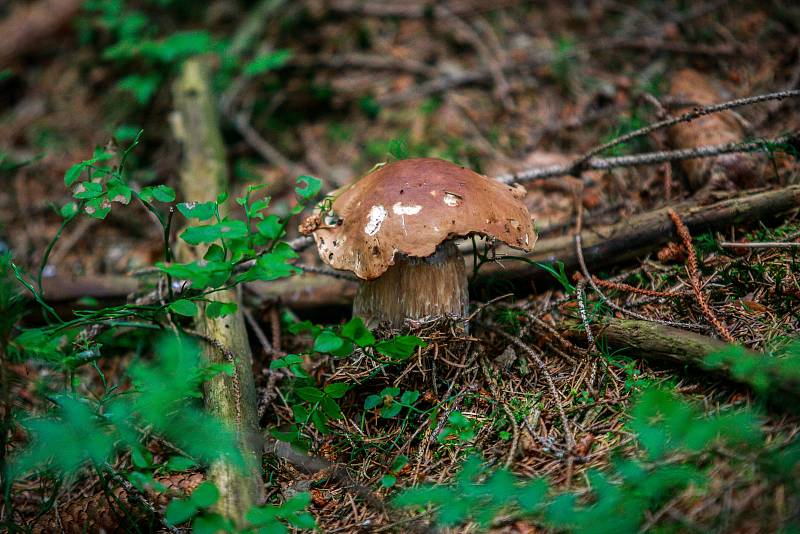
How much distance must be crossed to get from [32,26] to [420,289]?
5464mm

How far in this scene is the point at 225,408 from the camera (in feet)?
7.35

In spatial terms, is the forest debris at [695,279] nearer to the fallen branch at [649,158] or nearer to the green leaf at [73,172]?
the fallen branch at [649,158]

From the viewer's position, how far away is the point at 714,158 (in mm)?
2916

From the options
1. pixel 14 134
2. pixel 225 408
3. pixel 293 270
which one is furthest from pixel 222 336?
pixel 14 134

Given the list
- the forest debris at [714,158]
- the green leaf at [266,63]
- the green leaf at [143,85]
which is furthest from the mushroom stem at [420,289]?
the green leaf at [143,85]

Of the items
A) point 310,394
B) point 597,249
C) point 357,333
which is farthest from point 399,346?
point 597,249

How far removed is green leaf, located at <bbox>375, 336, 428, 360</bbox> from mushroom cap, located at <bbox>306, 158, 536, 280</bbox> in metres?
0.27

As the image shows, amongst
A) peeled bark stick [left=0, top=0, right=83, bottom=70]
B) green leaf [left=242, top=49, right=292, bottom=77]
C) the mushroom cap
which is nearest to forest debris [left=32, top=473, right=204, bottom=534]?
the mushroom cap

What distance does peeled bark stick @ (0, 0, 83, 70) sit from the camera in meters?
5.45

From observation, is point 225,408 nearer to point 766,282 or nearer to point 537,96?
point 766,282

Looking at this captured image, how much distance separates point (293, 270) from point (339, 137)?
2880 mm

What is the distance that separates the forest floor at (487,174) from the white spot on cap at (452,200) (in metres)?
0.52

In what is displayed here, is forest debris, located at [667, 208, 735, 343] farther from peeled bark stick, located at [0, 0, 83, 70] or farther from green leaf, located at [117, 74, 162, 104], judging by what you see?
peeled bark stick, located at [0, 0, 83, 70]

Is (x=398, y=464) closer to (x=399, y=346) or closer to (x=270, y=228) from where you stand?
(x=399, y=346)
